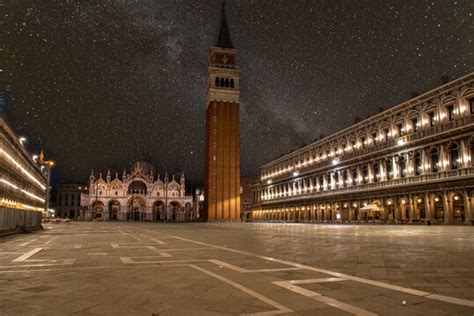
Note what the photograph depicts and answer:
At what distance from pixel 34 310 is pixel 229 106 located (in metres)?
86.3

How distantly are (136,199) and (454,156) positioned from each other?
337 feet

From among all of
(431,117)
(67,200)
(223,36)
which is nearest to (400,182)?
(431,117)

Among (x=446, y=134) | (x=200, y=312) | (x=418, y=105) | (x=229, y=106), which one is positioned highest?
(x=229, y=106)

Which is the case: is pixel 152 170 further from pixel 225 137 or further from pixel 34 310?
pixel 34 310

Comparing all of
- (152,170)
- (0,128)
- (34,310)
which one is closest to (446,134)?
(0,128)

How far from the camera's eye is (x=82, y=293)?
600 centimetres

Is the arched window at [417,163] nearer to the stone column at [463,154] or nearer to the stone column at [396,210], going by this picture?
the stone column at [396,210]

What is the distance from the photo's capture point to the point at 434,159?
47.2 meters

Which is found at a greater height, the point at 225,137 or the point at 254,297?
the point at 225,137

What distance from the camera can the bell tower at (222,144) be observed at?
87688mm

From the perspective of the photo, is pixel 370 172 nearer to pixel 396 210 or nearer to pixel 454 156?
pixel 396 210

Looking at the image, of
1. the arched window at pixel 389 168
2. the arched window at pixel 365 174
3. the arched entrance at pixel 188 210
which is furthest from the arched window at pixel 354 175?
the arched entrance at pixel 188 210

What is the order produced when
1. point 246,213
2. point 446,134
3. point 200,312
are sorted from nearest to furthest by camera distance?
point 200,312 < point 446,134 < point 246,213

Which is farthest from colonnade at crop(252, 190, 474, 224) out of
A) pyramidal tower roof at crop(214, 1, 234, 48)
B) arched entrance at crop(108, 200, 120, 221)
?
arched entrance at crop(108, 200, 120, 221)
